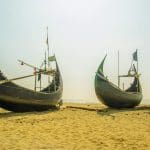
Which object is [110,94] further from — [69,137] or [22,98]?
[69,137]

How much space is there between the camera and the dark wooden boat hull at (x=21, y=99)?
19562 millimetres

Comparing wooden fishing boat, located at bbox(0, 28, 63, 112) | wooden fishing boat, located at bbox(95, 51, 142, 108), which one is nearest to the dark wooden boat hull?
wooden fishing boat, located at bbox(0, 28, 63, 112)

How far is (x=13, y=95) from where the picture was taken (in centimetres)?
1981

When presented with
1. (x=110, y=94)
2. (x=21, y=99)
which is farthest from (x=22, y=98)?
(x=110, y=94)

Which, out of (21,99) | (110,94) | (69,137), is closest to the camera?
(69,137)

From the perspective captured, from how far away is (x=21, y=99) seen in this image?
2041 cm

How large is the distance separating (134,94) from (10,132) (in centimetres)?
1856

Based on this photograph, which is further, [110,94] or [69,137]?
[110,94]

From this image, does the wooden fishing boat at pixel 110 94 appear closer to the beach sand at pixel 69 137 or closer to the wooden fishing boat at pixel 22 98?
the wooden fishing boat at pixel 22 98

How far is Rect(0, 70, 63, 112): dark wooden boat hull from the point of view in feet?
64.2

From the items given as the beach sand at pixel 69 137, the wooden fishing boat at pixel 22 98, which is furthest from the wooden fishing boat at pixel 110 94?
the beach sand at pixel 69 137

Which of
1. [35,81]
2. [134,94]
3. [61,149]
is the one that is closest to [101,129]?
[61,149]

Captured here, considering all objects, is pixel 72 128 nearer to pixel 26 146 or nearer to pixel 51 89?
pixel 26 146

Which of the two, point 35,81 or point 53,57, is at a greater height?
point 53,57
